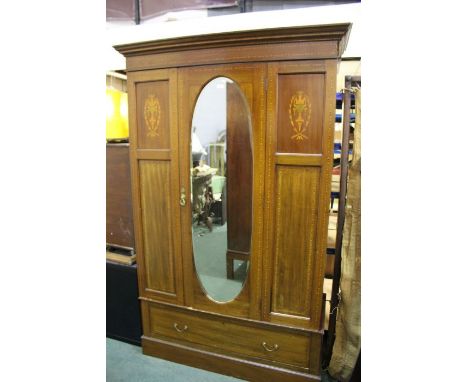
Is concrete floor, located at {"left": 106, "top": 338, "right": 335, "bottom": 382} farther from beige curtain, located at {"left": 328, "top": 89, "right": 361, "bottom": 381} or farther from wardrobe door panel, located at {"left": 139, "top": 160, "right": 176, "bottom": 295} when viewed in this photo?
wardrobe door panel, located at {"left": 139, "top": 160, "right": 176, "bottom": 295}

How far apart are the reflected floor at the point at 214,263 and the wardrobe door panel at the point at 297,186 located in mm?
203

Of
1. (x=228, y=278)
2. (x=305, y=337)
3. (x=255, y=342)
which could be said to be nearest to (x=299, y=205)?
(x=228, y=278)

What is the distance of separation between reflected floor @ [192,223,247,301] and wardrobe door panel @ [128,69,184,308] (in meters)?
0.13

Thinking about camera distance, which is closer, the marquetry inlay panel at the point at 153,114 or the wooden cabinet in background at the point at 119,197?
the marquetry inlay panel at the point at 153,114

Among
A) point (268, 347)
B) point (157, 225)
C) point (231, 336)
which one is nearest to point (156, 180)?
point (157, 225)

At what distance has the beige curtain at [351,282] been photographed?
1.52 meters

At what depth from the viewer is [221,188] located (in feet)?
5.29

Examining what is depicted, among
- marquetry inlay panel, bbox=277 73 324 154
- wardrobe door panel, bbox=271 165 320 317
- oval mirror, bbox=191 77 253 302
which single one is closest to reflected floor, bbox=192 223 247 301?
oval mirror, bbox=191 77 253 302

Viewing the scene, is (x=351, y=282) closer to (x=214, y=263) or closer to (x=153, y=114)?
(x=214, y=263)

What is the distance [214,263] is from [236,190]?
47 cm

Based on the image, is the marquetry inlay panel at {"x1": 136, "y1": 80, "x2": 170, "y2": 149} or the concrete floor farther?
the concrete floor

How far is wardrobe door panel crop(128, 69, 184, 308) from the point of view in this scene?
1584mm

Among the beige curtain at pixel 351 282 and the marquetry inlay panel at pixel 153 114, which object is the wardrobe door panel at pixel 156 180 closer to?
the marquetry inlay panel at pixel 153 114

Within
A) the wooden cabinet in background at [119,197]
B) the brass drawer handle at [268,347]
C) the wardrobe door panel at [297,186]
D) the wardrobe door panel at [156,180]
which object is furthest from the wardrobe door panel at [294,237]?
the wooden cabinet in background at [119,197]
